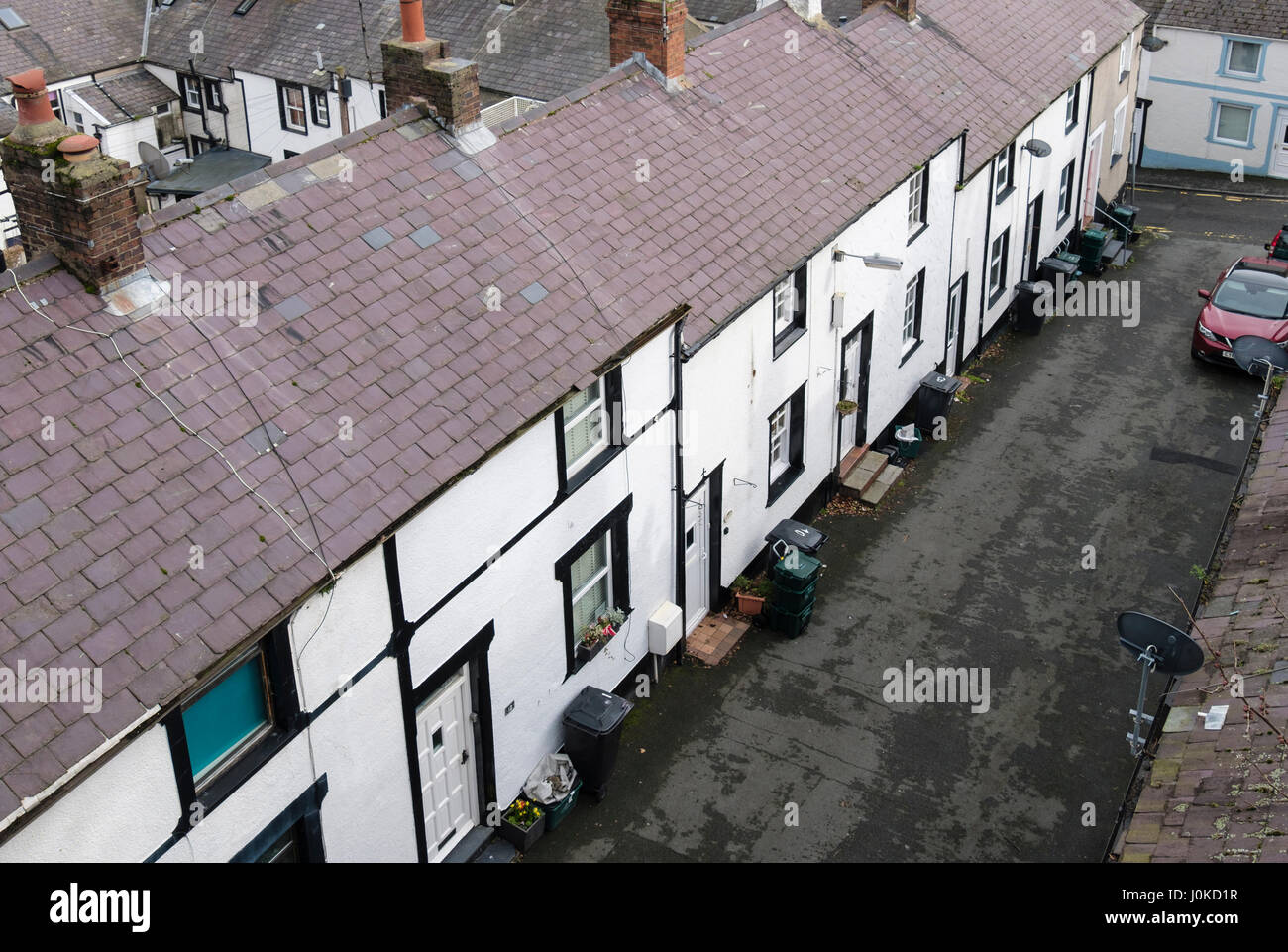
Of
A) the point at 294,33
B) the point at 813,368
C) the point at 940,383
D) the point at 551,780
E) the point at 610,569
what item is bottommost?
the point at 551,780

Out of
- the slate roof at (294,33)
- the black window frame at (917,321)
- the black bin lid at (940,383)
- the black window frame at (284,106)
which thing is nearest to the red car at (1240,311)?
the black bin lid at (940,383)

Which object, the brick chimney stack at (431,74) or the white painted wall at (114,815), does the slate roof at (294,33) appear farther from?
the white painted wall at (114,815)

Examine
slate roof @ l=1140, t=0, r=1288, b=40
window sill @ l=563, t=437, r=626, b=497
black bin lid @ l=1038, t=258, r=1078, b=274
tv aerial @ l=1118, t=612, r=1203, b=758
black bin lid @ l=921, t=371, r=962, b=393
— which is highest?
slate roof @ l=1140, t=0, r=1288, b=40

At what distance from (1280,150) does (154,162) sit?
3345 centimetres

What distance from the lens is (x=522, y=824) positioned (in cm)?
1549

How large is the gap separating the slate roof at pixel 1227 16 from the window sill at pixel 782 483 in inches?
1043

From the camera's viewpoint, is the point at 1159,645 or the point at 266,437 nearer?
the point at 266,437

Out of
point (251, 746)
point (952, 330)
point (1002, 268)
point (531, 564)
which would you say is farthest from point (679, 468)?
point (1002, 268)

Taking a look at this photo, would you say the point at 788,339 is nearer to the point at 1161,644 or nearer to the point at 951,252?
the point at 951,252

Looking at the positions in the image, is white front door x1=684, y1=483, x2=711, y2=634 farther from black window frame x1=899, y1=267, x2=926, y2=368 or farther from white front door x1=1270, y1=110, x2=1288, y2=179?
white front door x1=1270, y1=110, x2=1288, y2=179

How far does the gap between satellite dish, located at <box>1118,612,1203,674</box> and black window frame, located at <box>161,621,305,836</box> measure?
26.1 ft

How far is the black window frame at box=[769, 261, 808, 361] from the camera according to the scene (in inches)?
769

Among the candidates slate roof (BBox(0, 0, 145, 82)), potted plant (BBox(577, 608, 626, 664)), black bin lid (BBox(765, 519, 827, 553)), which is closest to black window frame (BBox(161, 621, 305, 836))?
potted plant (BBox(577, 608, 626, 664))

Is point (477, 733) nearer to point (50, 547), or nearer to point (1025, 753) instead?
point (50, 547)
